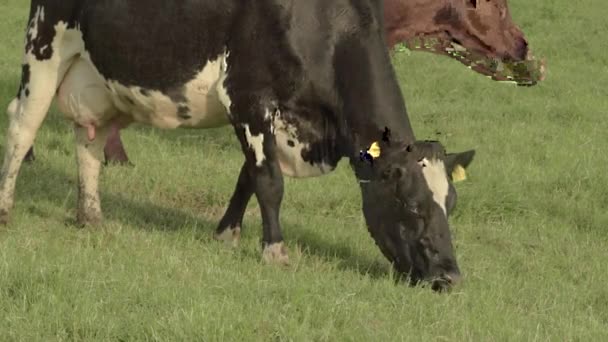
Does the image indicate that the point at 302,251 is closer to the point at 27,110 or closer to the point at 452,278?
the point at 452,278

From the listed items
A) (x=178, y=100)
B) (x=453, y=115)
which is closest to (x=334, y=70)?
(x=178, y=100)

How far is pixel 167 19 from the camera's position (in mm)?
6730

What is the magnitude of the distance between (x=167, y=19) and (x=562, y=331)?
10.6 ft

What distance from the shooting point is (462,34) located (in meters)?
8.57

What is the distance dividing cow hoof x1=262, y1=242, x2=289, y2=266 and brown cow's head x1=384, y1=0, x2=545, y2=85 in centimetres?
281

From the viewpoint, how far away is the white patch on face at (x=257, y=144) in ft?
21.0

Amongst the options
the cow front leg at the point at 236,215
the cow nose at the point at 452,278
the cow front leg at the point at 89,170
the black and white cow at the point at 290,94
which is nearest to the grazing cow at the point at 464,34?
the black and white cow at the point at 290,94

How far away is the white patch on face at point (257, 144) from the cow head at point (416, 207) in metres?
0.70

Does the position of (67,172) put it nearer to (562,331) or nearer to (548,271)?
(548,271)

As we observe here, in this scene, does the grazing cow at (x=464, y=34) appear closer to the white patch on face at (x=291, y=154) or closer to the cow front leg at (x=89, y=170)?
the white patch on face at (x=291, y=154)

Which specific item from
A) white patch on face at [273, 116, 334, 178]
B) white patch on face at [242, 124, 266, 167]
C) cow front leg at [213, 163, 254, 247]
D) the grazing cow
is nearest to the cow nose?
white patch on face at [273, 116, 334, 178]

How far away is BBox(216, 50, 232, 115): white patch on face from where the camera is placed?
644cm

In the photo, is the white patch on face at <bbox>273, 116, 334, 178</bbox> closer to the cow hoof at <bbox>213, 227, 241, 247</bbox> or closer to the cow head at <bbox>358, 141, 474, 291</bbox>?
the cow head at <bbox>358, 141, 474, 291</bbox>

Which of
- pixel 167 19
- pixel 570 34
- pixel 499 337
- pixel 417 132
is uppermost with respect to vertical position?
pixel 570 34
